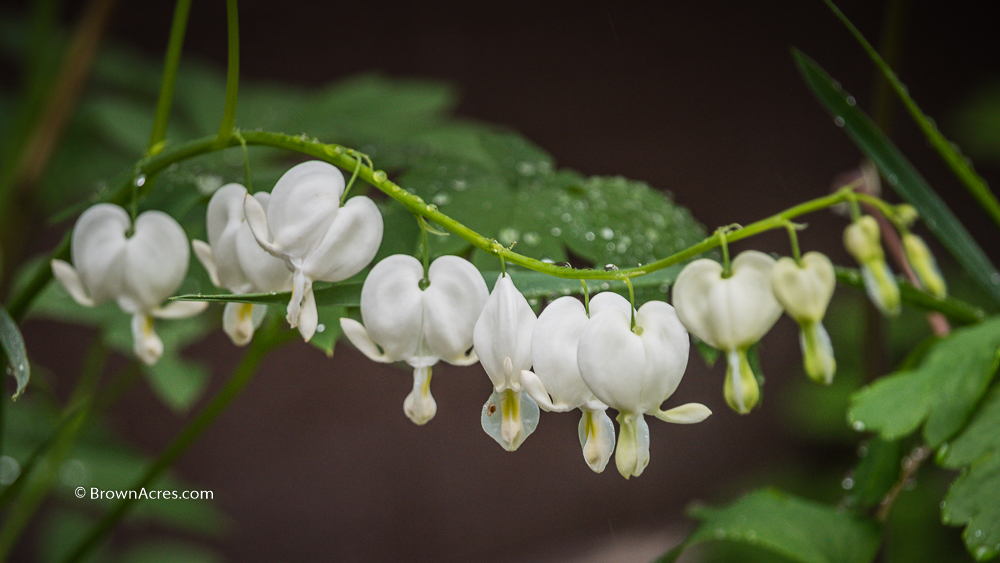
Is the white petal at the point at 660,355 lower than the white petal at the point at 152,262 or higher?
higher

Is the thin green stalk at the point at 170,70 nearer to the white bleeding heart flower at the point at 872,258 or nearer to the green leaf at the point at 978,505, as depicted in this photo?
the white bleeding heart flower at the point at 872,258

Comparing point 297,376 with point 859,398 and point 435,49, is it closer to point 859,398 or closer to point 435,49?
point 435,49

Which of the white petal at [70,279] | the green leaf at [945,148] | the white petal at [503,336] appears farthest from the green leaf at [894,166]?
the white petal at [70,279]

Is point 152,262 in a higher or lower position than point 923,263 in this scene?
lower

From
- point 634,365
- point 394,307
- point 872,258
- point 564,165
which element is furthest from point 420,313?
point 564,165

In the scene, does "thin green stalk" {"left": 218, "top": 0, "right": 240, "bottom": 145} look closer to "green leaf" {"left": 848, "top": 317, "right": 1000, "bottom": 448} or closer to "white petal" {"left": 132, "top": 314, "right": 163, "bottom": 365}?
"white petal" {"left": 132, "top": 314, "right": 163, "bottom": 365}

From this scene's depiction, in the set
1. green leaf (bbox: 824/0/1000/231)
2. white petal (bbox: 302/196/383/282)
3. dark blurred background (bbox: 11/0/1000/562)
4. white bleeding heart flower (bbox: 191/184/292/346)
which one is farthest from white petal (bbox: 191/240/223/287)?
dark blurred background (bbox: 11/0/1000/562)

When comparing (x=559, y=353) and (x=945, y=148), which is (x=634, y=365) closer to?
(x=559, y=353)
